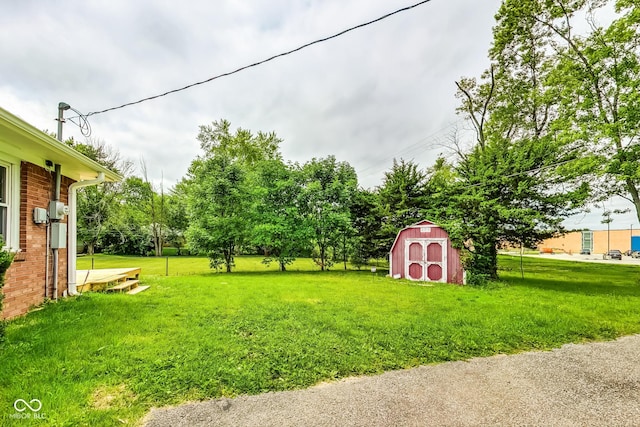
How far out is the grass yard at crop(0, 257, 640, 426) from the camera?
7.86 ft

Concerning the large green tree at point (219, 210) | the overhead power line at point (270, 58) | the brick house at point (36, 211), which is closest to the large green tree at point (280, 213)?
the large green tree at point (219, 210)

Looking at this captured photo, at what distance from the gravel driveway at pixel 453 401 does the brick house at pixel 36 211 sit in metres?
3.97

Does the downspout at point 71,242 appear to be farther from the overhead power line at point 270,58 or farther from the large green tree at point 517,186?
the large green tree at point 517,186

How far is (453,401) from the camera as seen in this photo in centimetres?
235

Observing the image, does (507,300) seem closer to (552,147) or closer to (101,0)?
(552,147)

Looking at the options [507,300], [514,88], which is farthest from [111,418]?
[514,88]

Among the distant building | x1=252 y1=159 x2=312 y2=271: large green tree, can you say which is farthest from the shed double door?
the distant building

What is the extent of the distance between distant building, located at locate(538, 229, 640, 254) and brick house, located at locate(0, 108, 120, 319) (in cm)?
4303

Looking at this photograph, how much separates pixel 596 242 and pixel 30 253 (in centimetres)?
5310

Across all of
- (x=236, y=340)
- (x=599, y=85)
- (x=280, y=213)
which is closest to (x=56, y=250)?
(x=236, y=340)

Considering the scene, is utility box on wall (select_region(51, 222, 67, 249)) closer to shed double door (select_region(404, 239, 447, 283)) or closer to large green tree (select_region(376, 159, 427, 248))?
shed double door (select_region(404, 239, 447, 283))

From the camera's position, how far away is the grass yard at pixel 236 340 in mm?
2395

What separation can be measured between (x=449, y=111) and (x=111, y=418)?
20.1m

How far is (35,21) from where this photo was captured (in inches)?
206
